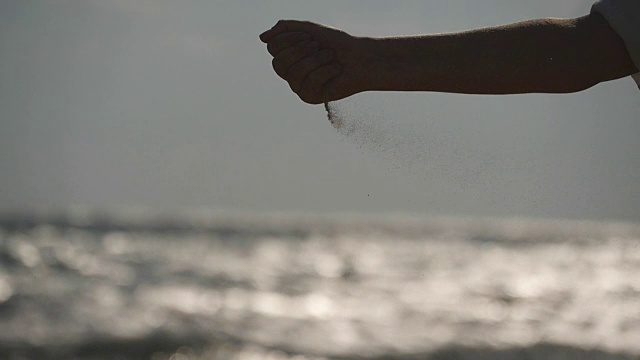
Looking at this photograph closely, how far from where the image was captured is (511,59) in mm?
2455

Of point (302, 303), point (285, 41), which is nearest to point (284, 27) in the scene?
point (285, 41)

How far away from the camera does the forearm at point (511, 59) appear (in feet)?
7.80

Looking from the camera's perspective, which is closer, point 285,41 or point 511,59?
point 511,59

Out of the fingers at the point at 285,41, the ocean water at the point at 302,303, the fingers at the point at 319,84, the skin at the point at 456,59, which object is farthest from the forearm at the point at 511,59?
the ocean water at the point at 302,303

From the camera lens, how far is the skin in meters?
2.39

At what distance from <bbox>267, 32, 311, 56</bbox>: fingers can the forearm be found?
26cm

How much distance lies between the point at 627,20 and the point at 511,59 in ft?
1.02

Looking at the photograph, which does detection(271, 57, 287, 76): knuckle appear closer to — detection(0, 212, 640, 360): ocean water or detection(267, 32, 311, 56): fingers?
detection(267, 32, 311, 56): fingers

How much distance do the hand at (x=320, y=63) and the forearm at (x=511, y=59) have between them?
95mm

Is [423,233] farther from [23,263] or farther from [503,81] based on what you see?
[503,81]

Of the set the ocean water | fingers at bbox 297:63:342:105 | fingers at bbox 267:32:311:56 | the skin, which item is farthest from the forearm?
the ocean water

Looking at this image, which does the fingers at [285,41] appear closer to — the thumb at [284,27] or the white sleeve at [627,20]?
the thumb at [284,27]

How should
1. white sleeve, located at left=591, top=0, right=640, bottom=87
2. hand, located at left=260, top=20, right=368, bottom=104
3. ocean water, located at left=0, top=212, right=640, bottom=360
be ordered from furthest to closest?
ocean water, located at left=0, top=212, right=640, bottom=360 < hand, located at left=260, top=20, right=368, bottom=104 < white sleeve, located at left=591, top=0, right=640, bottom=87

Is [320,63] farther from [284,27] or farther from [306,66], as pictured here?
[284,27]
